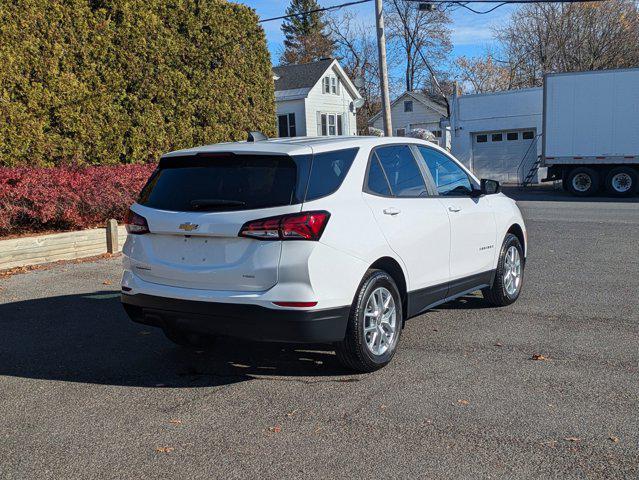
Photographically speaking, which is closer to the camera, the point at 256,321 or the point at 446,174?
the point at 256,321

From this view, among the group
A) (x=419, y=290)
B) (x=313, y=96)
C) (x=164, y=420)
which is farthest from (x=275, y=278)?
(x=313, y=96)

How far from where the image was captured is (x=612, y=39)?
4347cm

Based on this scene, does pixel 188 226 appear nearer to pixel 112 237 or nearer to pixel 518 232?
pixel 518 232

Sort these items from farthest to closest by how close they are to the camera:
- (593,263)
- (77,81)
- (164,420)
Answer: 1. (77,81)
2. (593,263)
3. (164,420)

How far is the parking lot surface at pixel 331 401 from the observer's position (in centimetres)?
367

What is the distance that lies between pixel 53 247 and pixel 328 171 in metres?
6.76

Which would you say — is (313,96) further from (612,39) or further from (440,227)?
(440,227)

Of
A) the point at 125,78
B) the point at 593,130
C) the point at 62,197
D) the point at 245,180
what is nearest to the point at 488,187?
the point at 245,180

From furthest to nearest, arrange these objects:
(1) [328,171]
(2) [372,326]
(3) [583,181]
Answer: (3) [583,181] → (2) [372,326] → (1) [328,171]

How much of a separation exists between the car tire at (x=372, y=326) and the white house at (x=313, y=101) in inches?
1423

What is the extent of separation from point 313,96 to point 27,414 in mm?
38728

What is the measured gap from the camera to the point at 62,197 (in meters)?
11.2

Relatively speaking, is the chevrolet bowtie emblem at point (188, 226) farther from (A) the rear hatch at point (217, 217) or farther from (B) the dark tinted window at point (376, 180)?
(B) the dark tinted window at point (376, 180)

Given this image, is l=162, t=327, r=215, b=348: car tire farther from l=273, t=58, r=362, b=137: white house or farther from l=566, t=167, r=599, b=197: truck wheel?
l=273, t=58, r=362, b=137: white house
